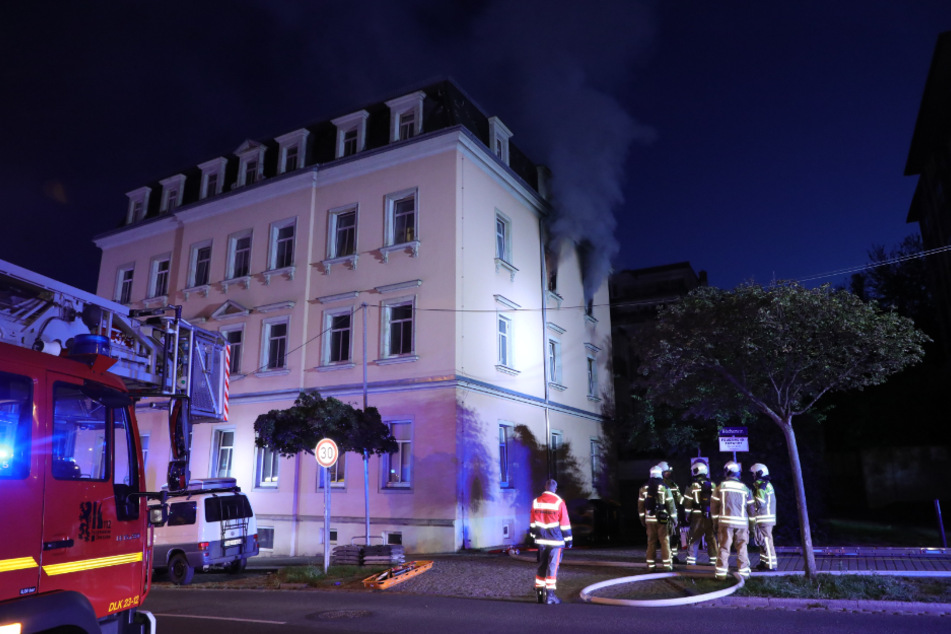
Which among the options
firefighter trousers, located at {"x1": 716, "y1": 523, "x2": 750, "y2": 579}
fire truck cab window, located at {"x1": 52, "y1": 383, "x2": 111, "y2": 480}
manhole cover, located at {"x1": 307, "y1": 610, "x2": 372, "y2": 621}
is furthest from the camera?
firefighter trousers, located at {"x1": 716, "y1": 523, "x2": 750, "y2": 579}

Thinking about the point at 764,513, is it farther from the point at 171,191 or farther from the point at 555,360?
the point at 171,191

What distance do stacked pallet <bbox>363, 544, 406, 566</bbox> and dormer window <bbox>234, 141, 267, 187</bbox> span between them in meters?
16.0

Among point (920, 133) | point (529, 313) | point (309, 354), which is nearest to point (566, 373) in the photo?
point (529, 313)

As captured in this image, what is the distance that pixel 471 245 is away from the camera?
68.4 ft

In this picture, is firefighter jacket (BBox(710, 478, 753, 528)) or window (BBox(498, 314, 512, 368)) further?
window (BBox(498, 314, 512, 368))

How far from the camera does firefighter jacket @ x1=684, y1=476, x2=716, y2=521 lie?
44.0 ft

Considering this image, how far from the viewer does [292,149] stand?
25.2 metres

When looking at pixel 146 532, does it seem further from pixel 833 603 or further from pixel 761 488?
pixel 761 488

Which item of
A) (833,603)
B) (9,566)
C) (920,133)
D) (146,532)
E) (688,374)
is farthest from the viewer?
(920,133)

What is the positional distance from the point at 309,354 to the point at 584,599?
14.2m

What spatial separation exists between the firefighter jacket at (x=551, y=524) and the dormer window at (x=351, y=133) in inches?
625

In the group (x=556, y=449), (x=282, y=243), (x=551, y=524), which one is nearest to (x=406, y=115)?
(x=282, y=243)

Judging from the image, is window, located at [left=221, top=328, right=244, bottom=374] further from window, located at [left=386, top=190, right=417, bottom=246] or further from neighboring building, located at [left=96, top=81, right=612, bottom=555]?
window, located at [left=386, top=190, right=417, bottom=246]

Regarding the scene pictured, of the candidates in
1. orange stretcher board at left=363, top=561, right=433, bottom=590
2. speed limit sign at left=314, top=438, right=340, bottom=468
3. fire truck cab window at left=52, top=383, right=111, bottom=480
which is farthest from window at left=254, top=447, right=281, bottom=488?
fire truck cab window at left=52, top=383, right=111, bottom=480
